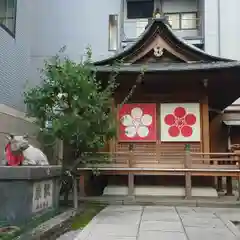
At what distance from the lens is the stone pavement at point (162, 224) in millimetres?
7364

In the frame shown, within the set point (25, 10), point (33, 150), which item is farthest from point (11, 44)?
point (33, 150)

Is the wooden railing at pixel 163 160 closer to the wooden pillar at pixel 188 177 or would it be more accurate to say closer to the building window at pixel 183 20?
the wooden pillar at pixel 188 177

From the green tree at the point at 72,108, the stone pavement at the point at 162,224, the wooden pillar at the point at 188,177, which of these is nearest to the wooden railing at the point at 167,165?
the wooden pillar at the point at 188,177

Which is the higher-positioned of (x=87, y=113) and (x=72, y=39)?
(x=72, y=39)

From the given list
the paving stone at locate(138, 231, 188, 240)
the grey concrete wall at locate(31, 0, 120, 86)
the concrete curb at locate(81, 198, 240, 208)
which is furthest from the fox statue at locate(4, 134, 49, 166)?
the grey concrete wall at locate(31, 0, 120, 86)

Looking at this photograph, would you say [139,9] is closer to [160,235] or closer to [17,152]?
[17,152]

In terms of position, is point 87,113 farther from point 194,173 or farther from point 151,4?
point 151,4

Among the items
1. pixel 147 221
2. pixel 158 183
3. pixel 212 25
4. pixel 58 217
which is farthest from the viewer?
pixel 212 25

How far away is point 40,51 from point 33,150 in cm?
1659

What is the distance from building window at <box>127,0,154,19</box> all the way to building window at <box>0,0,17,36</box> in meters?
13.2

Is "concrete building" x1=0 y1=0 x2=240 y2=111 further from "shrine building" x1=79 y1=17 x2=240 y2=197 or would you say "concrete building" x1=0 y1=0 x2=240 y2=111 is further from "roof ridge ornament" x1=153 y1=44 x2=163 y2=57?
"roof ridge ornament" x1=153 y1=44 x2=163 y2=57

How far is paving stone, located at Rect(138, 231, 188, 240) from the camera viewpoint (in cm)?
714

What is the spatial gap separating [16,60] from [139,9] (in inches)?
561

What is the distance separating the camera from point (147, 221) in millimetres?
9008
